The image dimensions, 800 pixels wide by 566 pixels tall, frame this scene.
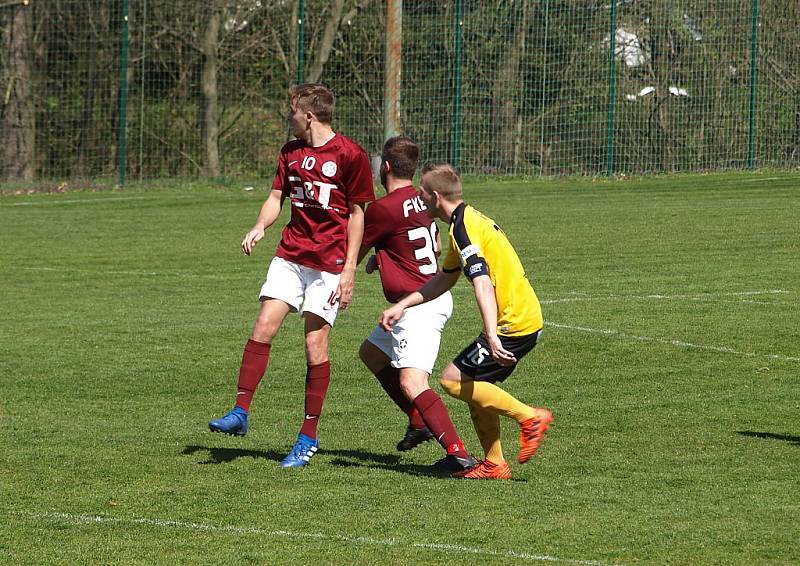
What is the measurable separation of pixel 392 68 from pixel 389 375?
20423 mm

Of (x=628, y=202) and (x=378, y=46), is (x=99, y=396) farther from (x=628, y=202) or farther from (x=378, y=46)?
(x=378, y=46)

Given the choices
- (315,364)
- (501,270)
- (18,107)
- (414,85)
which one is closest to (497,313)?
(501,270)

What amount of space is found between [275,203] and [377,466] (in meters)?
1.69

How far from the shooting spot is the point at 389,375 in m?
8.70

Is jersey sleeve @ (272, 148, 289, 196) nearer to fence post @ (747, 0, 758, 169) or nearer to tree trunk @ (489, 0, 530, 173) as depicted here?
tree trunk @ (489, 0, 530, 173)

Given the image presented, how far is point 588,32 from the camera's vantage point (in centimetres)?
2967

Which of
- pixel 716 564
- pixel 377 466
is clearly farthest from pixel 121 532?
pixel 716 564

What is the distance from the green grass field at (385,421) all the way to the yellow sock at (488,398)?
0.35 m

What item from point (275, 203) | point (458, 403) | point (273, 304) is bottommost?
point (458, 403)

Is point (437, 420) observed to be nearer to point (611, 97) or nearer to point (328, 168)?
point (328, 168)

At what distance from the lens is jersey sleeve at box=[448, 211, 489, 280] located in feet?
24.1

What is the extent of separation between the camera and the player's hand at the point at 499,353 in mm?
7234

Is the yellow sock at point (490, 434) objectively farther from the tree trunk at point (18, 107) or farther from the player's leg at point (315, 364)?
the tree trunk at point (18, 107)

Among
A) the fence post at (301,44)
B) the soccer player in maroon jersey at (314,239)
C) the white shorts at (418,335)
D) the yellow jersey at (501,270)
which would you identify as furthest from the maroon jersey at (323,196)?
the fence post at (301,44)
